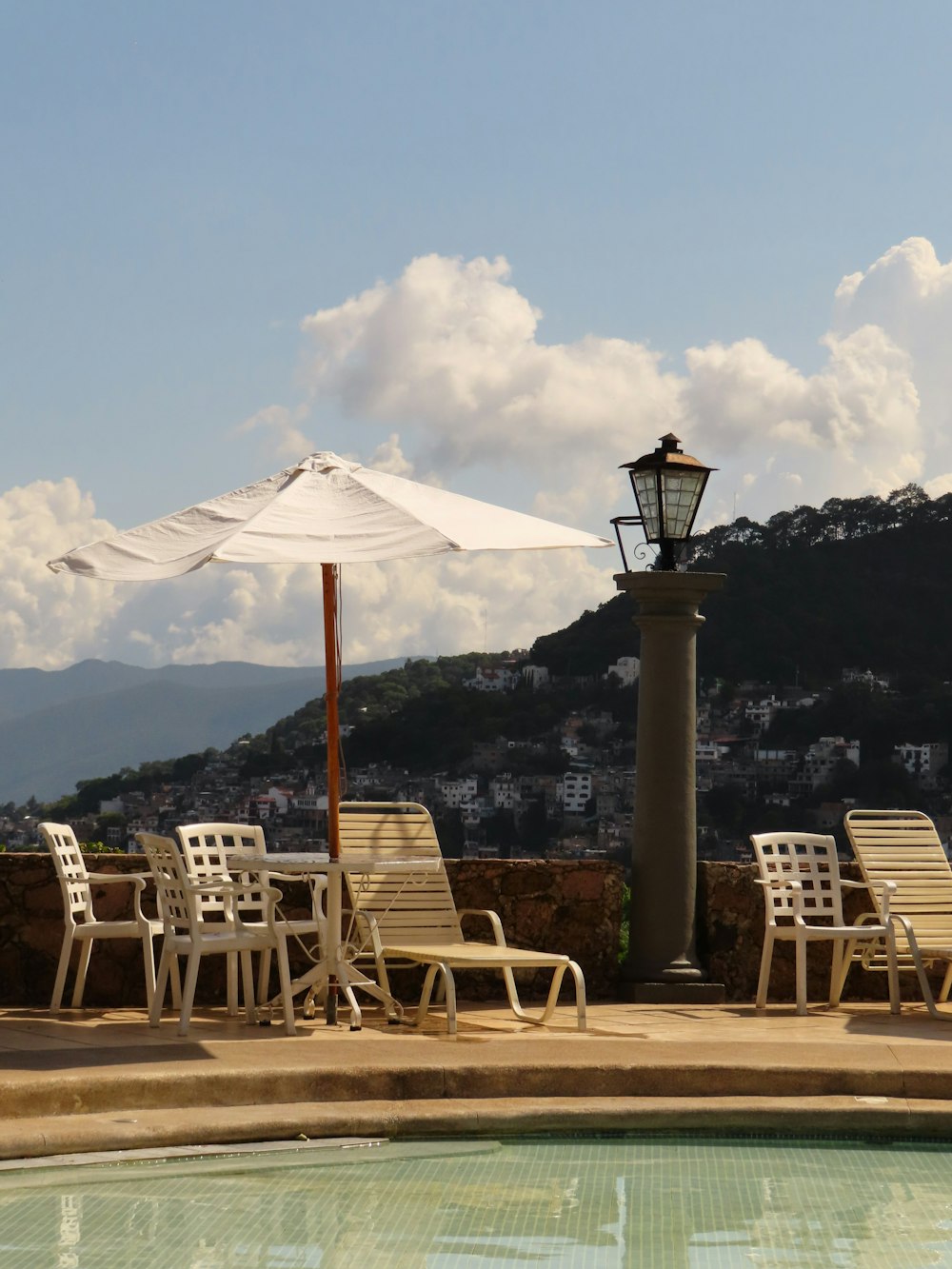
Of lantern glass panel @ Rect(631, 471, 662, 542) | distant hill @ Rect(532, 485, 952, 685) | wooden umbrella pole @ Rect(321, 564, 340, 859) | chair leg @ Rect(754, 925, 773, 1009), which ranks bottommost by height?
chair leg @ Rect(754, 925, 773, 1009)

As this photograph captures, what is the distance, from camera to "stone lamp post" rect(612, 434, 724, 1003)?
752 cm

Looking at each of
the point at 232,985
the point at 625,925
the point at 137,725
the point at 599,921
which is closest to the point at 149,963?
the point at 232,985

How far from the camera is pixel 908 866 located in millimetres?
7574

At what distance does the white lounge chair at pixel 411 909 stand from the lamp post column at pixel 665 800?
0.76m

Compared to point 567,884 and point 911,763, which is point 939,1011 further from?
point 911,763

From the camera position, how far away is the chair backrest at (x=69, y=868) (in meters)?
6.58

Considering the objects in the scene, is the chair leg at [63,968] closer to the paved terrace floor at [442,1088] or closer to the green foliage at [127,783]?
the paved terrace floor at [442,1088]

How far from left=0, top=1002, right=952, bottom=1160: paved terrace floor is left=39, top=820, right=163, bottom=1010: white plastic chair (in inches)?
23.6

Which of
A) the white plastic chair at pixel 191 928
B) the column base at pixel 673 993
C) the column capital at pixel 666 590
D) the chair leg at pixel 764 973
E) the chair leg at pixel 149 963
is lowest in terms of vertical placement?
the column base at pixel 673 993

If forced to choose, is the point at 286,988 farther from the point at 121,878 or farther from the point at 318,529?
the point at 318,529

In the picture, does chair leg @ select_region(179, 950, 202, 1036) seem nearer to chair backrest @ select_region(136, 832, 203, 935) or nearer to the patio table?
chair backrest @ select_region(136, 832, 203, 935)

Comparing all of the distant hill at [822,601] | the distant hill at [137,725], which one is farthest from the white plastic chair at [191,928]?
the distant hill at [137,725]

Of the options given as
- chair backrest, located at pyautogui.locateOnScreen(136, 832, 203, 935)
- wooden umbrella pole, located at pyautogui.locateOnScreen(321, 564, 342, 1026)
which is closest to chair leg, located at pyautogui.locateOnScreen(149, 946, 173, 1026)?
chair backrest, located at pyautogui.locateOnScreen(136, 832, 203, 935)

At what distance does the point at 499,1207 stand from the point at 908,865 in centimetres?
395
